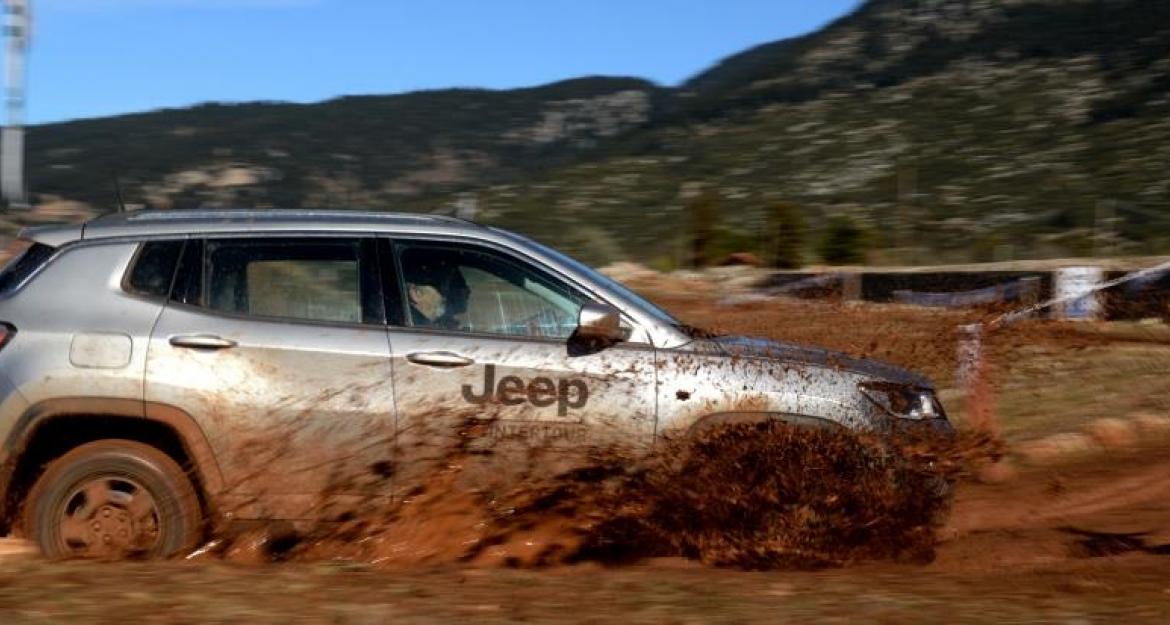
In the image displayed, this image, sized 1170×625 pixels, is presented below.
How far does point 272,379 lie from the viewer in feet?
21.9

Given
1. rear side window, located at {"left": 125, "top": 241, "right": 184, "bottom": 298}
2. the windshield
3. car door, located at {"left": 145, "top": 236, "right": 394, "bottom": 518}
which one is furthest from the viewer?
the windshield

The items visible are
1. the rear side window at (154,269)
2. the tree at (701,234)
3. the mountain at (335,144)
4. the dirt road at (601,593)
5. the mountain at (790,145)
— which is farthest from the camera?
the mountain at (790,145)

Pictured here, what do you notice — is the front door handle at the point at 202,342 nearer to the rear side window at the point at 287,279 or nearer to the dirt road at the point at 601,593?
the rear side window at the point at 287,279

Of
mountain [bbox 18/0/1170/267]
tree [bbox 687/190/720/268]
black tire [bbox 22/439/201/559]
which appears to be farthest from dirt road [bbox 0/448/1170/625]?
tree [bbox 687/190/720/268]

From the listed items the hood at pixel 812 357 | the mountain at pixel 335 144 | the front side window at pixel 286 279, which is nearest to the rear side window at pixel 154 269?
the front side window at pixel 286 279

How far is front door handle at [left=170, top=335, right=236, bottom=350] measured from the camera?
6.66 metres

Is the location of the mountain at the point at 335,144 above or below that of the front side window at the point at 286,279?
above

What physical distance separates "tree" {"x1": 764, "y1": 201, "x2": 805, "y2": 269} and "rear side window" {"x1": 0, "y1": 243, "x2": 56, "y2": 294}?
61.4ft

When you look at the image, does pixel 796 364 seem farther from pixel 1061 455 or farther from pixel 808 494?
pixel 1061 455

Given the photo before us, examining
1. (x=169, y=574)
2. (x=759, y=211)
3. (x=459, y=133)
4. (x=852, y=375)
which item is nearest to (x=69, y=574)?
(x=169, y=574)

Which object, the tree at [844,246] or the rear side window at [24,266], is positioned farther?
the tree at [844,246]

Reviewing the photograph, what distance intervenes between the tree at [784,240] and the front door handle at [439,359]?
→ 729 inches

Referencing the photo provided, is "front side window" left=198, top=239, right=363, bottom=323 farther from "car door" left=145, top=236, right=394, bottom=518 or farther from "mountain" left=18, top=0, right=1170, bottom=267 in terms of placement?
"mountain" left=18, top=0, right=1170, bottom=267

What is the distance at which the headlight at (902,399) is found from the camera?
6848 millimetres
